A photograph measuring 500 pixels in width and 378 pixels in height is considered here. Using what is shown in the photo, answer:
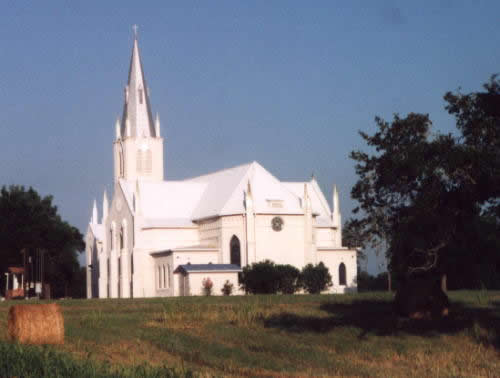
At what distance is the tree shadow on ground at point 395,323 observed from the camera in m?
32.8

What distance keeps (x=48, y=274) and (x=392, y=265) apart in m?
66.9

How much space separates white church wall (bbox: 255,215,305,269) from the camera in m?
92.1

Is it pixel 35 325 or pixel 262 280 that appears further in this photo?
pixel 262 280

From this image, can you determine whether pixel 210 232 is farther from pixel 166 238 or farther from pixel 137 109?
pixel 137 109

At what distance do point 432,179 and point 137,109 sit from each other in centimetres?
8453

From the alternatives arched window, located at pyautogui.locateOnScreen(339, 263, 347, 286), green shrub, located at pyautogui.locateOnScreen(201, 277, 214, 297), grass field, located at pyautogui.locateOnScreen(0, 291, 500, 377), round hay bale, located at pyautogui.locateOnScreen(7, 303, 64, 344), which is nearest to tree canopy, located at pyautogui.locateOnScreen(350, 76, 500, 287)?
grass field, located at pyautogui.locateOnScreen(0, 291, 500, 377)

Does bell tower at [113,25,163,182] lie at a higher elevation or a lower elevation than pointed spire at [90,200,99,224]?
higher

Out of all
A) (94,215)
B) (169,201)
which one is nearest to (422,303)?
(169,201)

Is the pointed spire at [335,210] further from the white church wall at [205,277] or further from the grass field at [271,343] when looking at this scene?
the grass field at [271,343]

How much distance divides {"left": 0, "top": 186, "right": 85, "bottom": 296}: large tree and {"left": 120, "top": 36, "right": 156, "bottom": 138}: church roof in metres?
14.0

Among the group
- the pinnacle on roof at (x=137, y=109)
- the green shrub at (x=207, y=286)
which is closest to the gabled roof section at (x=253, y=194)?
the green shrub at (x=207, y=286)

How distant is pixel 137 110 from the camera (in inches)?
4385

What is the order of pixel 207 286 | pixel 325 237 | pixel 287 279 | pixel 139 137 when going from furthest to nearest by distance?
pixel 139 137, pixel 325 237, pixel 287 279, pixel 207 286

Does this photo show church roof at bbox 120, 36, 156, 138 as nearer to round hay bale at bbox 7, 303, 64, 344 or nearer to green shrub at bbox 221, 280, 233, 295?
green shrub at bbox 221, 280, 233, 295
